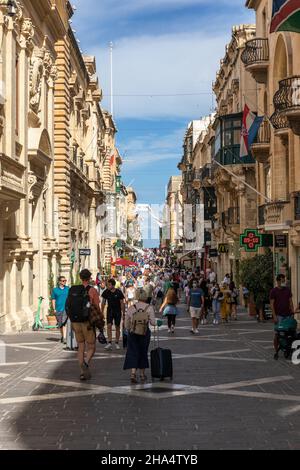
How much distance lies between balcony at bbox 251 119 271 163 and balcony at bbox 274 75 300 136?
724 cm

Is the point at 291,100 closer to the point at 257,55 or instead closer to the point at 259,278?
the point at 259,278

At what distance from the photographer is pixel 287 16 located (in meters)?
16.9

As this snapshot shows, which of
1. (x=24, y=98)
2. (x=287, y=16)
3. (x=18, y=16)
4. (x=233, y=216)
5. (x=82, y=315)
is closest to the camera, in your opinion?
(x=82, y=315)

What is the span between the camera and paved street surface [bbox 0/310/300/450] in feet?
26.6

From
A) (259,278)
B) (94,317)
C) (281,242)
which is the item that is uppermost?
(281,242)

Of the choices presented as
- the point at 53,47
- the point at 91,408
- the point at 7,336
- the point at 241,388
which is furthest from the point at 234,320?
the point at 91,408

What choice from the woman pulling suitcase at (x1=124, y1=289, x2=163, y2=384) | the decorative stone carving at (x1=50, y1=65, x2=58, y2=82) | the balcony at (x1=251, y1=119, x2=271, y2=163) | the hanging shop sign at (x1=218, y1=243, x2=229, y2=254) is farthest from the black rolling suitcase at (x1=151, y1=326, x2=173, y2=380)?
the hanging shop sign at (x1=218, y1=243, x2=229, y2=254)

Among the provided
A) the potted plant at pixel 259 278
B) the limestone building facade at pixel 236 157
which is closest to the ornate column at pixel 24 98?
the potted plant at pixel 259 278

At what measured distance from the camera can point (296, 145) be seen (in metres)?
24.0

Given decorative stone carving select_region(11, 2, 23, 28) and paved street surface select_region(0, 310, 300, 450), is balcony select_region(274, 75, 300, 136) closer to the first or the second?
paved street surface select_region(0, 310, 300, 450)

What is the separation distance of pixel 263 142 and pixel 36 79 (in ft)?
29.9

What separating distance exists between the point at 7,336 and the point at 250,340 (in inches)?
254

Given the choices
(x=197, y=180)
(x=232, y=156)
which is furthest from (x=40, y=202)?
(x=197, y=180)

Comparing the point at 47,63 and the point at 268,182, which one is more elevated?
the point at 47,63
